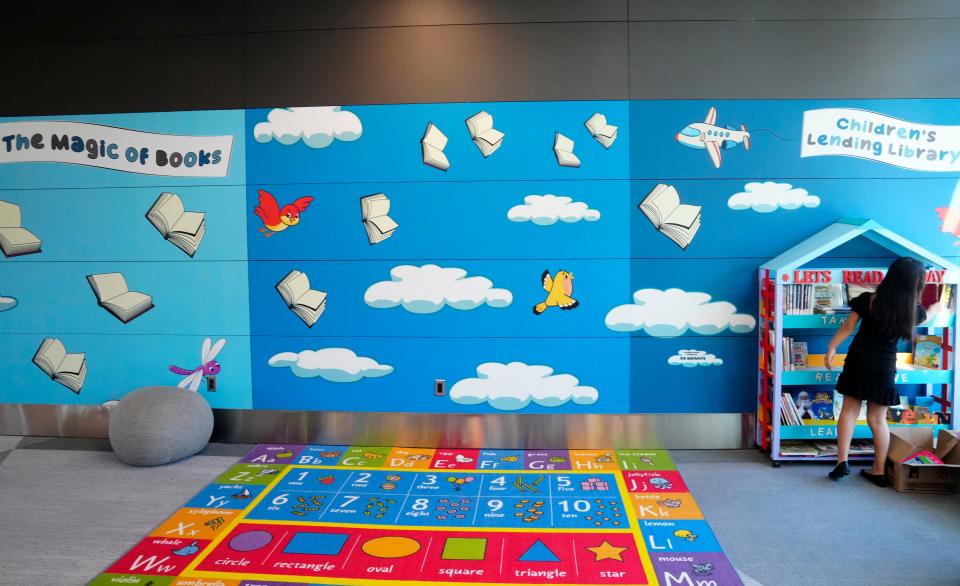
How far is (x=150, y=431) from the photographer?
4.25m

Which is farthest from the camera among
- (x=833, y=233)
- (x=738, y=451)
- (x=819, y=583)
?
(x=738, y=451)

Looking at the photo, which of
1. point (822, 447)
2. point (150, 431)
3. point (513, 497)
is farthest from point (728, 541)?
point (150, 431)

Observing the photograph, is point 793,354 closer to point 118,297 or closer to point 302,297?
point 302,297

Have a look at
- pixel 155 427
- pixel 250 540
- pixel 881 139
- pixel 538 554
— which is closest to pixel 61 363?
pixel 155 427

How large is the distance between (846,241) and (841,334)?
0.68 m

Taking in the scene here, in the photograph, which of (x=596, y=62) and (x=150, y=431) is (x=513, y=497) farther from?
(x=596, y=62)

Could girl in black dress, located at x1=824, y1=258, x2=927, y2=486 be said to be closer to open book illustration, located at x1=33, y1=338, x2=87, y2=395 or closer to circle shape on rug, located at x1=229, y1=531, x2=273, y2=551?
circle shape on rug, located at x1=229, y1=531, x2=273, y2=551

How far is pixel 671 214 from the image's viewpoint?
445 centimetres

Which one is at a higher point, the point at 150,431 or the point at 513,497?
the point at 150,431

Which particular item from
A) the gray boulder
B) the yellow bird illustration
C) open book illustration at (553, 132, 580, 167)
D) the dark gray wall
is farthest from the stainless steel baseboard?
the dark gray wall

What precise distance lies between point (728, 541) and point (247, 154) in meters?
3.81

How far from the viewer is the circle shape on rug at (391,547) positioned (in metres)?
3.21

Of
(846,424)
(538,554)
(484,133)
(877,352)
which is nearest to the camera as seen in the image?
(538,554)

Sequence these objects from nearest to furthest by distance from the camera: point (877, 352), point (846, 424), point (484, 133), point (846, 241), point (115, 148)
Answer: point (877, 352) → point (846, 424) → point (846, 241) → point (484, 133) → point (115, 148)
